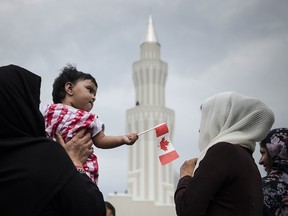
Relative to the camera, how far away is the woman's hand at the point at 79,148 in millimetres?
1427

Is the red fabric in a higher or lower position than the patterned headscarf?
higher

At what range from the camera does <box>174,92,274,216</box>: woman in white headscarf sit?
1.38 metres

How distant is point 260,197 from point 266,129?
30 centimetres

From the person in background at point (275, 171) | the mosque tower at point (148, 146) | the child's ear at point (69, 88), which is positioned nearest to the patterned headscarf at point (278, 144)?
the person in background at point (275, 171)

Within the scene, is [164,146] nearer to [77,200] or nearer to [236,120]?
[236,120]

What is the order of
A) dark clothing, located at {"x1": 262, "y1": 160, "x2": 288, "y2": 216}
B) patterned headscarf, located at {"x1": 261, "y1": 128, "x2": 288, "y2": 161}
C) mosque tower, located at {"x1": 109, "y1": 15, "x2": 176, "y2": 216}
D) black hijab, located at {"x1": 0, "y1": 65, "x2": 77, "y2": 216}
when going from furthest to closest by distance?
mosque tower, located at {"x1": 109, "y1": 15, "x2": 176, "y2": 216} < patterned headscarf, located at {"x1": 261, "y1": 128, "x2": 288, "y2": 161} < dark clothing, located at {"x1": 262, "y1": 160, "x2": 288, "y2": 216} < black hijab, located at {"x1": 0, "y1": 65, "x2": 77, "y2": 216}

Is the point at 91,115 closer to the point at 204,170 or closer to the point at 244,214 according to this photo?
the point at 204,170

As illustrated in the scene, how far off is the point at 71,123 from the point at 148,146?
20.8 meters

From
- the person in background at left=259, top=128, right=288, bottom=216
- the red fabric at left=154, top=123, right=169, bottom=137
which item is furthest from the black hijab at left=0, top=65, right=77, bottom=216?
the person in background at left=259, top=128, right=288, bottom=216

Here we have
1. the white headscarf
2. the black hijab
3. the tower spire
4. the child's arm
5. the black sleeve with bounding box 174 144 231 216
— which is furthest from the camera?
the tower spire

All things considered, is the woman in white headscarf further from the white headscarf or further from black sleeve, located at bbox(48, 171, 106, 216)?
black sleeve, located at bbox(48, 171, 106, 216)

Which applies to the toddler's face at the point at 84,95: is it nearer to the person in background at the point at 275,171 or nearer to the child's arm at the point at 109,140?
the child's arm at the point at 109,140

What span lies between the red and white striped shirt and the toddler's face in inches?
3.0

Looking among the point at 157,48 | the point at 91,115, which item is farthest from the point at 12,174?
the point at 157,48
